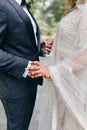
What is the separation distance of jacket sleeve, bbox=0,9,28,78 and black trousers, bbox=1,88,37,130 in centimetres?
23

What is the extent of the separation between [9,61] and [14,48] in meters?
0.13

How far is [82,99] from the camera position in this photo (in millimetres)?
2844

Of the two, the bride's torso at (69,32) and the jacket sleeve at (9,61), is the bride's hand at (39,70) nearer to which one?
the jacket sleeve at (9,61)

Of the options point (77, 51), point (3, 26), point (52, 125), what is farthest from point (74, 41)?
point (52, 125)

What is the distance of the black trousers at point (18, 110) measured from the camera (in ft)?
9.95

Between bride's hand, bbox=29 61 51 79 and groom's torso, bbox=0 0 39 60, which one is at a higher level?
groom's torso, bbox=0 0 39 60

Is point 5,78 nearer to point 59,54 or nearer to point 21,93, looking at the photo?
point 21,93

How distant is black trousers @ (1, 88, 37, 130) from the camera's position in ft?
9.95

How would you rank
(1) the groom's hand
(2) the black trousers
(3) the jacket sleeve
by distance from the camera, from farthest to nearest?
(1) the groom's hand
(2) the black trousers
(3) the jacket sleeve

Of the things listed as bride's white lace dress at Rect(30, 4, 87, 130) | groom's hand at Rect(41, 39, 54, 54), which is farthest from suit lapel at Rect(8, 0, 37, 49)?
groom's hand at Rect(41, 39, 54, 54)

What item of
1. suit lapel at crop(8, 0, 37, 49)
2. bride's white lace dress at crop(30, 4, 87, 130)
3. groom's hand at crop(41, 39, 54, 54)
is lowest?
groom's hand at crop(41, 39, 54, 54)

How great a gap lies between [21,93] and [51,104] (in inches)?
12.3

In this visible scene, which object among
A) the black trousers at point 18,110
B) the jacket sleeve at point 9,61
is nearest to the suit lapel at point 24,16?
the jacket sleeve at point 9,61

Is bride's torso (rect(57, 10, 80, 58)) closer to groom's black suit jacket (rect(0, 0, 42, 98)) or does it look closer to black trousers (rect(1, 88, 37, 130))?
groom's black suit jacket (rect(0, 0, 42, 98))
